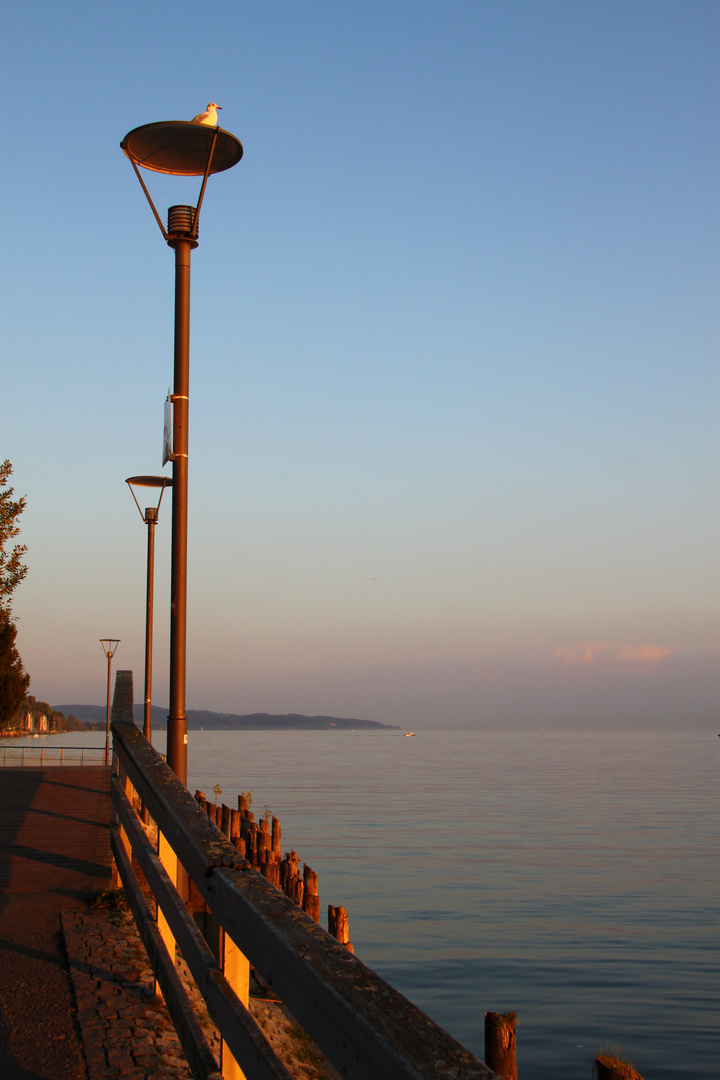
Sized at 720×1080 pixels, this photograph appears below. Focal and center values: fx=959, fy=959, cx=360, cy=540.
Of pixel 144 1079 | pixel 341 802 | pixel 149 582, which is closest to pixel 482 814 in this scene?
pixel 341 802

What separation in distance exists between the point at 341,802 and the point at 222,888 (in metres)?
49.5

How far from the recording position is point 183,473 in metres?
8.18

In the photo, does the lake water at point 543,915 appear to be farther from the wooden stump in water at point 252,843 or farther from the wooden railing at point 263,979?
the wooden railing at point 263,979

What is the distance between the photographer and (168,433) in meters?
8.55

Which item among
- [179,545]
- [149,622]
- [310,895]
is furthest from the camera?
[149,622]

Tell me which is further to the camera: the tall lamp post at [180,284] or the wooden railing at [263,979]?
the tall lamp post at [180,284]

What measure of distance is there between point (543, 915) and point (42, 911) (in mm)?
15960

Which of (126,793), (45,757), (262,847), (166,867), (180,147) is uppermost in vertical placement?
(180,147)

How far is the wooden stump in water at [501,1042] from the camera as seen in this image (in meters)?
6.60

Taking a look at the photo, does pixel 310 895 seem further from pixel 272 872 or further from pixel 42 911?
pixel 42 911

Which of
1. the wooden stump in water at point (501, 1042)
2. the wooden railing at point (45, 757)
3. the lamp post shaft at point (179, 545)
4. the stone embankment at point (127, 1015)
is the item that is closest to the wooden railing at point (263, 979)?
the stone embankment at point (127, 1015)

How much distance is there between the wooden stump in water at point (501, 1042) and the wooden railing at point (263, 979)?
2.61m

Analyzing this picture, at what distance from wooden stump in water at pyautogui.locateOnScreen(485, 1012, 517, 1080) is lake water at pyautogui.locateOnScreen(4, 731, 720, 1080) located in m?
5.71

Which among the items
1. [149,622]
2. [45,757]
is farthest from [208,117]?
[45,757]
